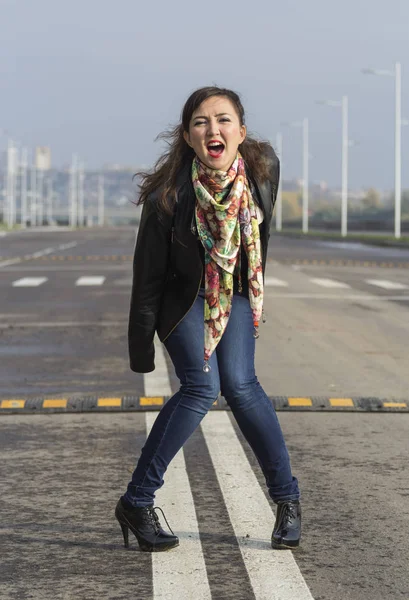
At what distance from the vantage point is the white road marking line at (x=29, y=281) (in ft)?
83.6

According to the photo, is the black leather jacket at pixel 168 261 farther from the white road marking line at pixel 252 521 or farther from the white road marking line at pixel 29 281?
the white road marking line at pixel 29 281

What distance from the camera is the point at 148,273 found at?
18.4 ft

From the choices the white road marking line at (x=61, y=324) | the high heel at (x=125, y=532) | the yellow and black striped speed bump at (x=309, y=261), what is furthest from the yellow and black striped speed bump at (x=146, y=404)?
the yellow and black striped speed bump at (x=309, y=261)

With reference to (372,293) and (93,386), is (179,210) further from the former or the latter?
(372,293)

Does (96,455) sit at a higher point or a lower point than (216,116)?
lower

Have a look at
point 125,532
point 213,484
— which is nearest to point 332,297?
point 213,484

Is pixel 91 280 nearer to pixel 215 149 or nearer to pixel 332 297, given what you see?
pixel 332 297

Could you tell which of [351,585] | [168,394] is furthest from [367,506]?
[168,394]

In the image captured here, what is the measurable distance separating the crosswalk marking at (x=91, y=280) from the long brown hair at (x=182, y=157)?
2006 cm

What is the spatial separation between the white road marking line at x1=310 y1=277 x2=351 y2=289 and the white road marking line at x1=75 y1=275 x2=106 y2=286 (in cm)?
380

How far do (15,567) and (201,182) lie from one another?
157cm

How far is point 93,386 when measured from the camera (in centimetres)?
1106

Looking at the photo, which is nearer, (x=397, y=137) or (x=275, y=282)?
(x=275, y=282)

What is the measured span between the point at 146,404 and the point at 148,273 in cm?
428
